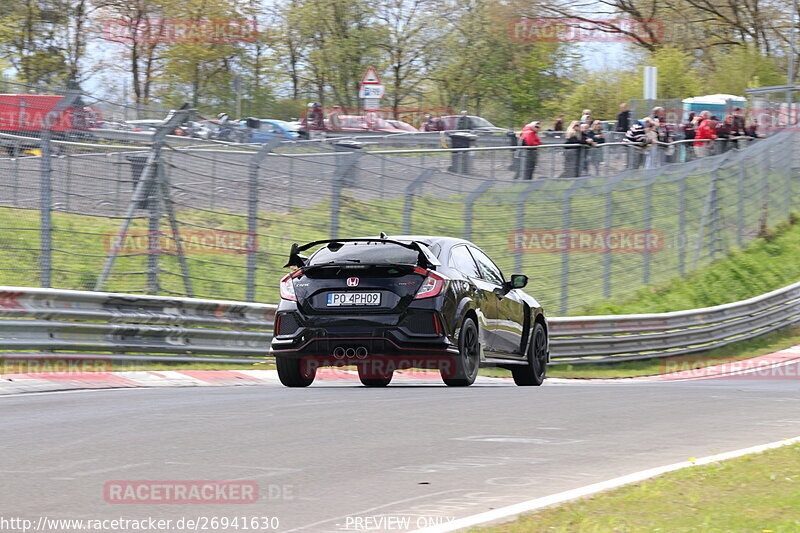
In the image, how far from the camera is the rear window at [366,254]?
1175 cm

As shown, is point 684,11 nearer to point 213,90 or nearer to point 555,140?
point 213,90

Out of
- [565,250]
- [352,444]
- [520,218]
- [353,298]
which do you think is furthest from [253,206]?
[352,444]

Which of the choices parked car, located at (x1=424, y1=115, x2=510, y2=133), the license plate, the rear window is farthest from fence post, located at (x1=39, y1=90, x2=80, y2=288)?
parked car, located at (x1=424, y1=115, x2=510, y2=133)

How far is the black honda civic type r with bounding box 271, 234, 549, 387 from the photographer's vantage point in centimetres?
1155

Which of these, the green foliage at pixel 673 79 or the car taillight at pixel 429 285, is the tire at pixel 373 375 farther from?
the green foliage at pixel 673 79

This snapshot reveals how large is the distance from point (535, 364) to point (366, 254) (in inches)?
140

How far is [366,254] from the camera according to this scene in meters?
11.9

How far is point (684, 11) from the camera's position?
67.4 metres

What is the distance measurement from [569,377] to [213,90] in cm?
3928

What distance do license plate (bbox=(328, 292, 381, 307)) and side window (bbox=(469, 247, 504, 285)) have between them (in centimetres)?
182

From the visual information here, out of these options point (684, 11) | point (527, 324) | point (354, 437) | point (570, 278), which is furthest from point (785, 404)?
point (684, 11)

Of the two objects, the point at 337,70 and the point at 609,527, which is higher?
the point at 337,70

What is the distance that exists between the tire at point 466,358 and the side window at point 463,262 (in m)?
0.54

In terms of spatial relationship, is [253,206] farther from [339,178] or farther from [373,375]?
[373,375]
